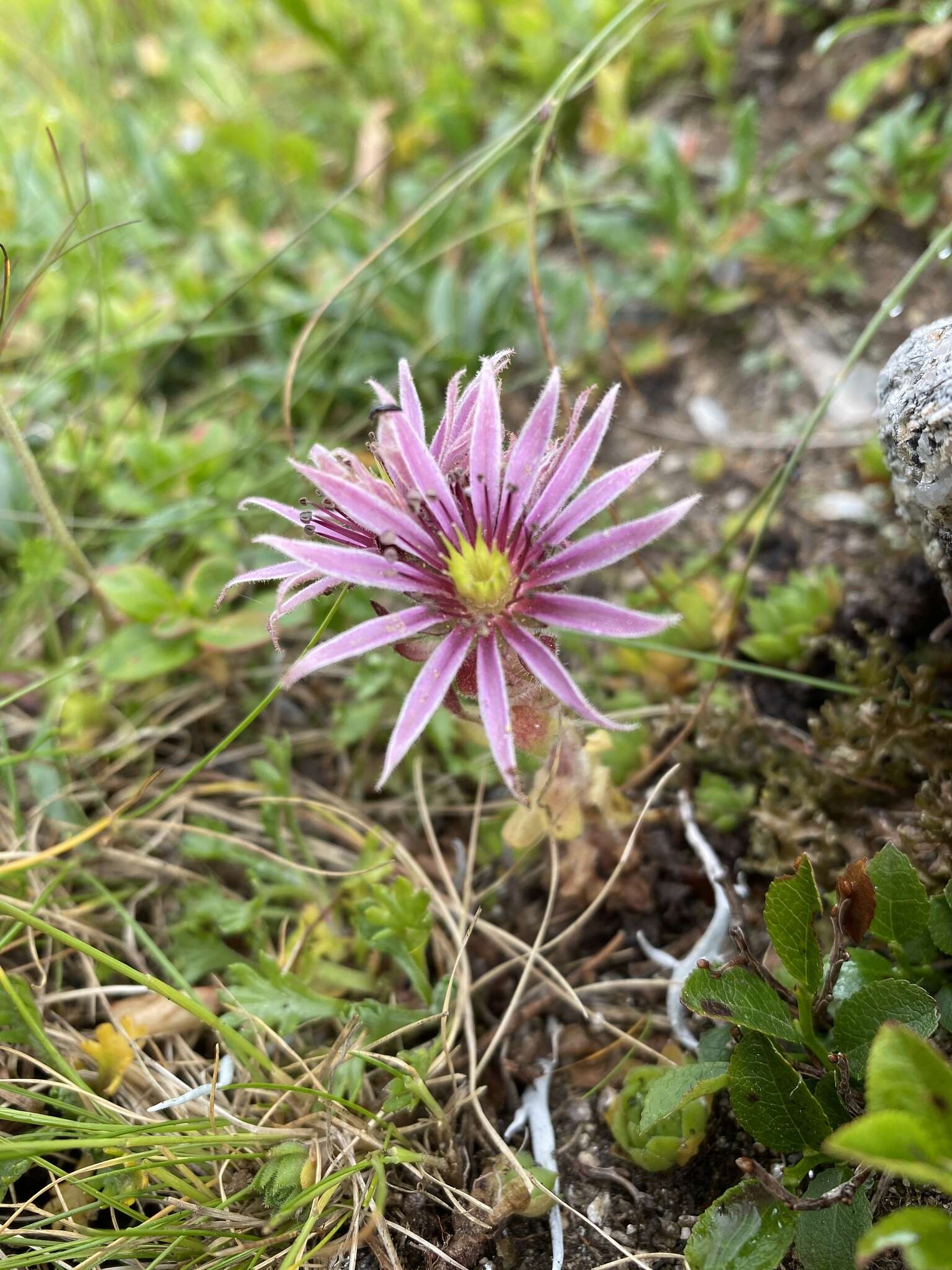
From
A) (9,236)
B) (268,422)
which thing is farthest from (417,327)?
(9,236)

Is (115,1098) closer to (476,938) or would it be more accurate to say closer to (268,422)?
(476,938)

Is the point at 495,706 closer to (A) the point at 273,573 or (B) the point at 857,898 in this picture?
(A) the point at 273,573

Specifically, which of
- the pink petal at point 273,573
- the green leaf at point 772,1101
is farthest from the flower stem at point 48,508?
the green leaf at point 772,1101

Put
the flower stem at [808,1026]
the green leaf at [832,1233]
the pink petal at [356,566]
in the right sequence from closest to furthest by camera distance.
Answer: the green leaf at [832,1233]
the pink petal at [356,566]
the flower stem at [808,1026]

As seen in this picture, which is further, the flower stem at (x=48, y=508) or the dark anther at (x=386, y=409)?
the flower stem at (x=48, y=508)

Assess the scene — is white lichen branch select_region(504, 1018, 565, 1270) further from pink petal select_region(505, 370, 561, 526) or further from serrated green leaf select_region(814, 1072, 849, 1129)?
pink petal select_region(505, 370, 561, 526)

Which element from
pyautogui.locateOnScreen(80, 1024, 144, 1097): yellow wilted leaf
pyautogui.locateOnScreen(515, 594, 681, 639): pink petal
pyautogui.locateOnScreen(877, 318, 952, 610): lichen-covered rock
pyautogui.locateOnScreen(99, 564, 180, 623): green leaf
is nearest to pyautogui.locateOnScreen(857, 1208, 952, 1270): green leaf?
pyautogui.locateOnScreen(515, 594, 681, 639): pink petal

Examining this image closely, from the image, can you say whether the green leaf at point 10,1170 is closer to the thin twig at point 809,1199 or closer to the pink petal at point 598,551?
the thin twig at point 809,1199

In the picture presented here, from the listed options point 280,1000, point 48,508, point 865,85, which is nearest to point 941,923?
point 280,1000
